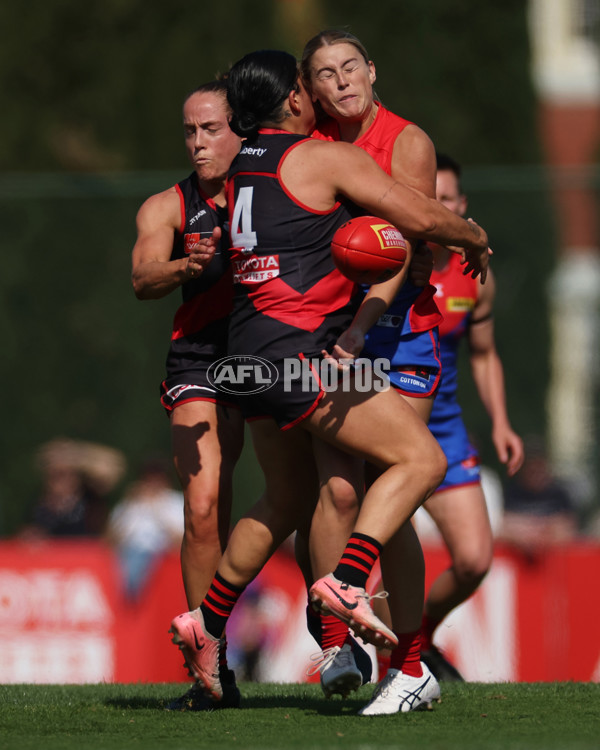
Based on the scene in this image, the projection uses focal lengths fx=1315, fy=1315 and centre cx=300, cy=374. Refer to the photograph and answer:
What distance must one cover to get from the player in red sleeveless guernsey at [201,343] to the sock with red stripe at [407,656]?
780 mm

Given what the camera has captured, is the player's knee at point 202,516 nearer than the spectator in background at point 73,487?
Yes

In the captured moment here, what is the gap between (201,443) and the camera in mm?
5426

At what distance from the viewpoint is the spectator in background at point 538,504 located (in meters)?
10.1

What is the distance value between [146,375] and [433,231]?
8013mm

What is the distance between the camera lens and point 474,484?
6.79m

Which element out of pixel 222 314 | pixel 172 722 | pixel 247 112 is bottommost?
pixel 172 722

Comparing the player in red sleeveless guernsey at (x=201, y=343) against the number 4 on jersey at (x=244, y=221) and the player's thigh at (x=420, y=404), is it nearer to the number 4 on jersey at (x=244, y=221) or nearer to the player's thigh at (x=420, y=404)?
the number 4 on jersey at (x=244, y=221)

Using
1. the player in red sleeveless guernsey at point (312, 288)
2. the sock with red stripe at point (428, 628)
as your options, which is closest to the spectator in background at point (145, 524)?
the sock with red stripe at point (428, 628)

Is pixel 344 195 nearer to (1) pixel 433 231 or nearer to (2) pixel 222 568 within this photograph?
(1) pixel 433 231

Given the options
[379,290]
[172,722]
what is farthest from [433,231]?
[172,722]

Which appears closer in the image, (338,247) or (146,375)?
(338,247)

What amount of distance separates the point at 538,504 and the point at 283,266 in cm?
666

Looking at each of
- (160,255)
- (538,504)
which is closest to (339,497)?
(160,255)

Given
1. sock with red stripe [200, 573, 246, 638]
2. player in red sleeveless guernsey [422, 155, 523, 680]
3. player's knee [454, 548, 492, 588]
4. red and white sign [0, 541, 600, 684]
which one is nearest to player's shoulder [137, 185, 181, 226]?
sock with red stripe [200, 573, 246, 638]
